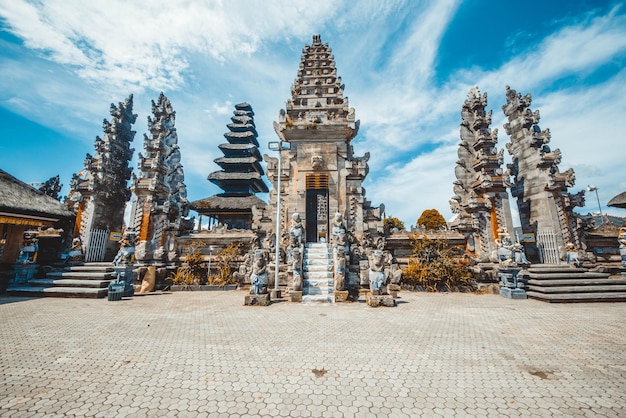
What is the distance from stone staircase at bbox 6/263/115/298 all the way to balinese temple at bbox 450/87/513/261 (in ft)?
56.0

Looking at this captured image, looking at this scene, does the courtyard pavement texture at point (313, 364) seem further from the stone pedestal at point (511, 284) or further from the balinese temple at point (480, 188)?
the balinese temple at point (480, 188)

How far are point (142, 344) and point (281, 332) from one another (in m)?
2.62

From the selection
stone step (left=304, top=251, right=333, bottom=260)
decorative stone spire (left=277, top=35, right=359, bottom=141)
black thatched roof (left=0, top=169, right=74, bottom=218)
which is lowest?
stone step (left=304, top=251, right=333, bottom=260)

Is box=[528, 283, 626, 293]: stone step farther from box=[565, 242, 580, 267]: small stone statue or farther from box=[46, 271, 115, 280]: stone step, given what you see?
box=[46, 271, 115, 280]: stone step

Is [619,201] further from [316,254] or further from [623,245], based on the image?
[316,254]

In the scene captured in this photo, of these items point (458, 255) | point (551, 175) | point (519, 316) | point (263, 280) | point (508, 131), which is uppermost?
point (508, 131)

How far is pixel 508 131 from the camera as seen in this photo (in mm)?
16000

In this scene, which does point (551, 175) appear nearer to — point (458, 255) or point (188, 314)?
point (458, 255)

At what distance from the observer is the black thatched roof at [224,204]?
78.2ft

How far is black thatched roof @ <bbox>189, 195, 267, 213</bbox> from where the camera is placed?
23825mm

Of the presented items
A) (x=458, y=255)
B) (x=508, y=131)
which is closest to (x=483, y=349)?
(x=458, y=255)

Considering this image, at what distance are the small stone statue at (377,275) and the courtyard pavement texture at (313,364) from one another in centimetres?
139

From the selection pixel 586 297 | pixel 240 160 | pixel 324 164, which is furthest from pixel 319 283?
pixel 240 160

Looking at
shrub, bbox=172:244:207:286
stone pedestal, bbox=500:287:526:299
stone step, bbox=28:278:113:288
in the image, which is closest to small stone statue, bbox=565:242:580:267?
stone pedestal, bbox=500:287:526:299
